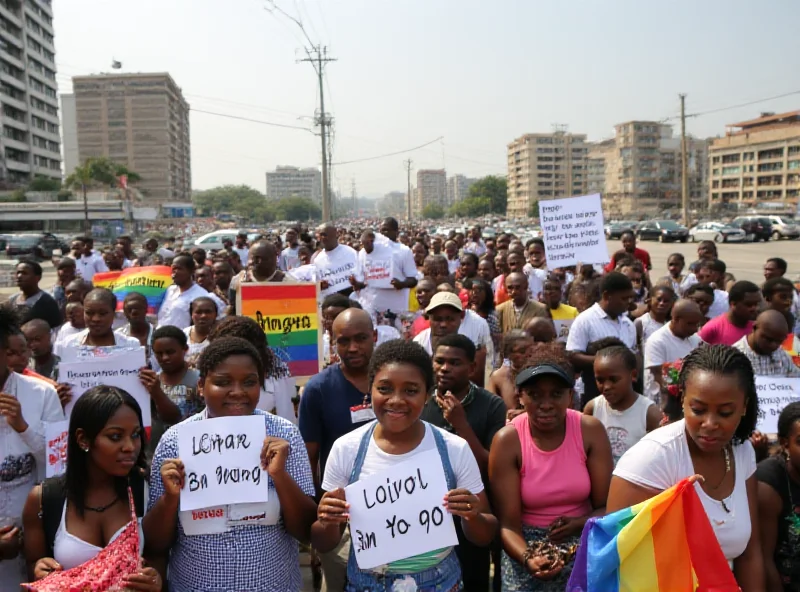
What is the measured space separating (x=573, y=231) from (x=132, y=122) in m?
142

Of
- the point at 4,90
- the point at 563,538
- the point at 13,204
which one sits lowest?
the point at 563,538

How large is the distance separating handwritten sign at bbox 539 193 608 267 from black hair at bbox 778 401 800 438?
5960 mm

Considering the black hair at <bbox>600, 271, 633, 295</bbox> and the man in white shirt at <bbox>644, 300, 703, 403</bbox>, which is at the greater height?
the black hair at <bbox>600, 271, 633, 295</bbox>

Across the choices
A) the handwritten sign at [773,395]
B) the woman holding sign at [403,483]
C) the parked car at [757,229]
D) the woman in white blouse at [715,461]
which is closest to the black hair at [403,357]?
the woman holding sign at [403,483]

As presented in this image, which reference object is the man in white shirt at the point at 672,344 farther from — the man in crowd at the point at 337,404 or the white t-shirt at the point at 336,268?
the white t-shirt at the point at 336,268

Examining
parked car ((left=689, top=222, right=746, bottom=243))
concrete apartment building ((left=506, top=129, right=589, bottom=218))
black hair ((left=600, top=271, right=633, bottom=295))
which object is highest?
concrete apartment building ((left=506, top=129, right=589, bottom=218))

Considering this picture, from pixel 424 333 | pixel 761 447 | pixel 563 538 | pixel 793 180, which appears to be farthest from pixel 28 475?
pixel 793 180

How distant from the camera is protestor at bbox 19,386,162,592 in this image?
2.79m

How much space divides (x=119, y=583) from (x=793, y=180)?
110 m

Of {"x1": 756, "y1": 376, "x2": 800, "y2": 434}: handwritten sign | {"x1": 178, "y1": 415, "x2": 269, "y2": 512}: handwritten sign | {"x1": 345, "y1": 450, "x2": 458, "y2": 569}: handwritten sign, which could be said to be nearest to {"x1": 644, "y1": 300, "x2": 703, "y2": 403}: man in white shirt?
{"x1": 756, "y1": 376, "x2": 800, "y2": 434}: handwritten sign

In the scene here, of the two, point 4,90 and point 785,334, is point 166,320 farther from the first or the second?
point 4,90

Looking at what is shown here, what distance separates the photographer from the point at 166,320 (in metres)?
7.24

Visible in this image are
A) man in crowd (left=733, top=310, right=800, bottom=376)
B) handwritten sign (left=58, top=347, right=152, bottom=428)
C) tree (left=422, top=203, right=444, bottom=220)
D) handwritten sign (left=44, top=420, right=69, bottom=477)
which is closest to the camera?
handwritten sign (left=44, top=420, right=69, bottom=477)

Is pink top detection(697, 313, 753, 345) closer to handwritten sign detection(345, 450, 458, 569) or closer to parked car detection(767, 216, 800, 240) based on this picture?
handwritten sign detection(345, 450, 458, 569)
